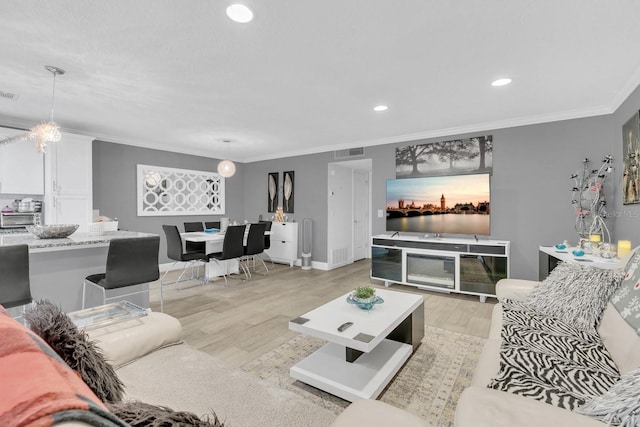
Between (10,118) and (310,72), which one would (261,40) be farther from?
(10,118)

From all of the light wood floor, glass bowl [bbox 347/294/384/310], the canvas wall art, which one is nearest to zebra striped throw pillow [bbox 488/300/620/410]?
glass bowl [bbox 347/294/384/310]

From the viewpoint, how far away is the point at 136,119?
4.09 metres

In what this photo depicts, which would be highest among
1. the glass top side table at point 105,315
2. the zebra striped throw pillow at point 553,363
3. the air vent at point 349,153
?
the air vent at point 349,153

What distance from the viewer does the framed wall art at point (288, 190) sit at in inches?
253

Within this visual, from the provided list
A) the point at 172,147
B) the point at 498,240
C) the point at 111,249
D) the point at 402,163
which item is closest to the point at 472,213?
the point at 498,240

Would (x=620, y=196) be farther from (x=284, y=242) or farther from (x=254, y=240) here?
(x=284, y=242)

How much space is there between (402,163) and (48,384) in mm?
5034

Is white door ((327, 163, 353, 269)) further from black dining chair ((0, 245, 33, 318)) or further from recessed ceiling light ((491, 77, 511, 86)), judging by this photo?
black dining chair ((0, 245, 33, 318))

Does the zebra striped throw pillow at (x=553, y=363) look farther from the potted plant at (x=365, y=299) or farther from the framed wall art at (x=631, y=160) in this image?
the framed wall art at (x=631, y=160)

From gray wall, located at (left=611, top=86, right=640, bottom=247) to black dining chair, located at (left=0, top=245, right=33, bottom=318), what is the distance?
489cm

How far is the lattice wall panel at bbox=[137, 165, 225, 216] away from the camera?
5.57 metres

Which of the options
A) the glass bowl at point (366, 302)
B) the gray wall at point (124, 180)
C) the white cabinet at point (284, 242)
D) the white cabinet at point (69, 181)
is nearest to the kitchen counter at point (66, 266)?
the white cabinet at point (69, 181)

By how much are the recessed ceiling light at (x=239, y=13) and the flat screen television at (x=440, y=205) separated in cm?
341

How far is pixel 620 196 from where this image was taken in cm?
320
